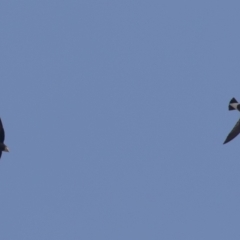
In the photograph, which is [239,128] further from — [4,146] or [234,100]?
[4,146]

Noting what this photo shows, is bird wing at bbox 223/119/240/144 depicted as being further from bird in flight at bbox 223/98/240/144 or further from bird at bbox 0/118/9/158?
bird at bbox 0/118/9/158

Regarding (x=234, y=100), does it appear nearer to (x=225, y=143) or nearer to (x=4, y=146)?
(x=225, y=143)

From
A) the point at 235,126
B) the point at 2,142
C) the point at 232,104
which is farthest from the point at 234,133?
the point at 2,142

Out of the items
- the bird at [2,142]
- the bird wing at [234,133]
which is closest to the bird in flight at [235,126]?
the bird wing at [234,133]

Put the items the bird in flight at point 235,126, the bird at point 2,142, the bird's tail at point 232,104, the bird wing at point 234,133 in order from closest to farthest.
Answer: the bird at point 2,142 < the bird wing at point 234,133 < the bird in flight at point 235,126 < the bird's tail at point 232,104

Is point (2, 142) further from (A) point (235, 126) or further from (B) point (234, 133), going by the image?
(A) point (235, 126)

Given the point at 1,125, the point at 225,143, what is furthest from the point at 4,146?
the point at 225,143

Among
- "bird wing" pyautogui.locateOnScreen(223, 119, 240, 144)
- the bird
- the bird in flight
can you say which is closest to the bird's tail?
the bird in flight

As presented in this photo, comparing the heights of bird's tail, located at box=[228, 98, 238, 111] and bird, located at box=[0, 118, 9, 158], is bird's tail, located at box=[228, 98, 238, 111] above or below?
above

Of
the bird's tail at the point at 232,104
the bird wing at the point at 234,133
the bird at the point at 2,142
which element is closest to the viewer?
the bird at the point at 2,142

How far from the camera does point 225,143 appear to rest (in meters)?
68.2

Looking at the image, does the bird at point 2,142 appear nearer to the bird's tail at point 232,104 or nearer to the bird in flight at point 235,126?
the bird in flight at point 235,126

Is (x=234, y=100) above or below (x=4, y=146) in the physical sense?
above

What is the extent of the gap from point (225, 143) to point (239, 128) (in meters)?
1.48
